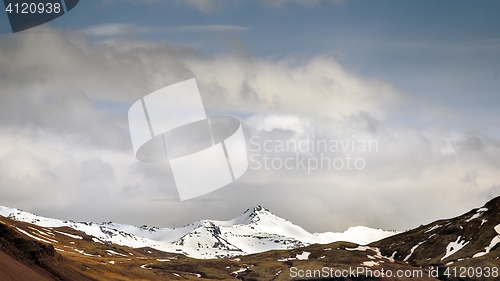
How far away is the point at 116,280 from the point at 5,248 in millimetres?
61251

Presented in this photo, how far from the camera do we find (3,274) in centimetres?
11512

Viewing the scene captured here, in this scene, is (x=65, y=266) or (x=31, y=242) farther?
(x=65, y=266)

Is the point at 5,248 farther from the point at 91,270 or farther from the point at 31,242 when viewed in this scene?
the point at 91,270

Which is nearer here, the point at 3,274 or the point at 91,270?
the point at 3,274

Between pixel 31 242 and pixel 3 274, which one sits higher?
pixel 31 242

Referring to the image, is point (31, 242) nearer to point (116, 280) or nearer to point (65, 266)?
point (65, 266)

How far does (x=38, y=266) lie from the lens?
474 feet

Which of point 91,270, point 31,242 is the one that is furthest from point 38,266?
point 91,270

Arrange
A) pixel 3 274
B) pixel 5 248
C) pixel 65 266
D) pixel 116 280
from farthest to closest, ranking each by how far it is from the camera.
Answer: pixel 116 280, pixel 65 266, pixel 5 248, pixel 3 274

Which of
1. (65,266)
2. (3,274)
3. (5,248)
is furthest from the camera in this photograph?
(65,266)

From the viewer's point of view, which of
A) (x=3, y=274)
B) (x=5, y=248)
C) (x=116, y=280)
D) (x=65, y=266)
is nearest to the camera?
(x=3, y=274)

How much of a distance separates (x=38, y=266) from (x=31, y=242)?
7578mm

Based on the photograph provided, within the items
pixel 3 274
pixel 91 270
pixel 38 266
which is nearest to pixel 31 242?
pixel 38 266

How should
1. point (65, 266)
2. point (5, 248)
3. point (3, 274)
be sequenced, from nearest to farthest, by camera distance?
point (3, 274) → point (5, 248) → point (65, 266)
